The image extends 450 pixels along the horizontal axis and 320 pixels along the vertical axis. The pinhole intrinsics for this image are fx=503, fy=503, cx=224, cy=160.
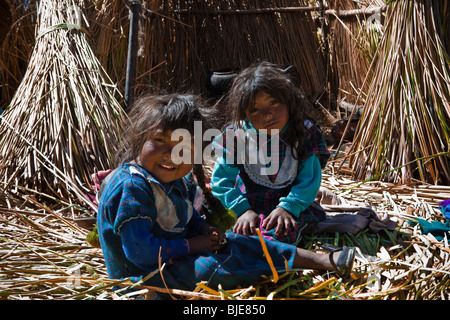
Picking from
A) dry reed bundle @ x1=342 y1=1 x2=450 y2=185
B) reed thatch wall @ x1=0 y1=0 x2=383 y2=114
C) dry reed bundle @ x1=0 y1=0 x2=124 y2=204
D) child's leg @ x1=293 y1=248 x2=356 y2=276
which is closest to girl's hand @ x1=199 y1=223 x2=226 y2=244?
child's leg @ x1=293 y1=248 x2=356 y2=276

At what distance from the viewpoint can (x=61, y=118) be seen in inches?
96.3

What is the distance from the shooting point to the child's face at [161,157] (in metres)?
1.48

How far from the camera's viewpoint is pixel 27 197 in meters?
2.28

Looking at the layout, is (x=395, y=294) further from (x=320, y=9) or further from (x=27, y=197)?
(x=320, y=9)

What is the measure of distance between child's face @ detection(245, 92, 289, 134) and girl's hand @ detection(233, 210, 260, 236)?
1.18 feet

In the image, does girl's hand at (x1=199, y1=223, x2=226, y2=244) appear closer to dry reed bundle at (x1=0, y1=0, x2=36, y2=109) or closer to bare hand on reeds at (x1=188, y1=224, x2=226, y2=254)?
bare hand on reeds at (x1=188, y1=224, x2=226, y2=254)

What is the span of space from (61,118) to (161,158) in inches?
45.4

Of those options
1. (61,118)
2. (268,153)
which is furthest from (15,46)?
(268,153)

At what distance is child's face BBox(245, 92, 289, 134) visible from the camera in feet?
6.46

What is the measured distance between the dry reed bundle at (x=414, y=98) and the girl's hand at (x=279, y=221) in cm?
85

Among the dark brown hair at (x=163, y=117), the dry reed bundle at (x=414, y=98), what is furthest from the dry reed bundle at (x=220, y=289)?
the dark brown hair at (x=163, y=117)

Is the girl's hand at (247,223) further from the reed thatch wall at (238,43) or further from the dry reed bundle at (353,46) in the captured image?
the dry reed bundle at (353,46)
